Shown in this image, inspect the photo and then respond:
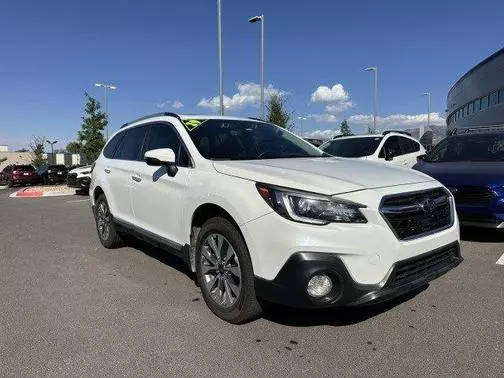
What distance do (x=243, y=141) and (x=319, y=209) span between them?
1.72 meters

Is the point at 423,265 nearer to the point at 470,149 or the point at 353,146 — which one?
the point at 470,149

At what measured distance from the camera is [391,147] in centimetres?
1073

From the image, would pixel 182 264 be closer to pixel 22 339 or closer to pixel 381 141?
pixel 22 339

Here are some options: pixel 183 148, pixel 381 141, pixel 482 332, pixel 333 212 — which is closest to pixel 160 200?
pixel 183 148

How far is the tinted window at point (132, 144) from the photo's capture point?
566cm

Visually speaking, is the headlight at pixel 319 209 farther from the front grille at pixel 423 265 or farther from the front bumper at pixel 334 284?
the front grille at pixel 423 265

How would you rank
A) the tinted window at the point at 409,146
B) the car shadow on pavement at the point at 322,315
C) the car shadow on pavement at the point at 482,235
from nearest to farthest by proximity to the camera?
1. the car shadow on pavement at the point at 322,315
2. the car shadow on pavement at the point at 482,235
3. the tinted window at the point at 409,146

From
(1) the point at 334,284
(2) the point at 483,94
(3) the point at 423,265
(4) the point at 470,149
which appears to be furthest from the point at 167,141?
(2) the point at 483,94

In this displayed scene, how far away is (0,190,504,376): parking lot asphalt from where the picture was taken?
3.14m

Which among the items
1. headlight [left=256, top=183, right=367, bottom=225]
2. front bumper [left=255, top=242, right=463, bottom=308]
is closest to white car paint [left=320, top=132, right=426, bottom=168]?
front bumper [left=255, top=242, right=463, bottom=308]

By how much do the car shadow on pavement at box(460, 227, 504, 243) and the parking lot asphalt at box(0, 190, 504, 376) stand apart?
1.44 meters

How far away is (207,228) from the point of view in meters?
3.97

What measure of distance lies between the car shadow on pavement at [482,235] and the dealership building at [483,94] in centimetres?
3431

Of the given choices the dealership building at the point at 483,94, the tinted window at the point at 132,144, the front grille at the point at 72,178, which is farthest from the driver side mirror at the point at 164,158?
the dealership building at the point at 483,94
